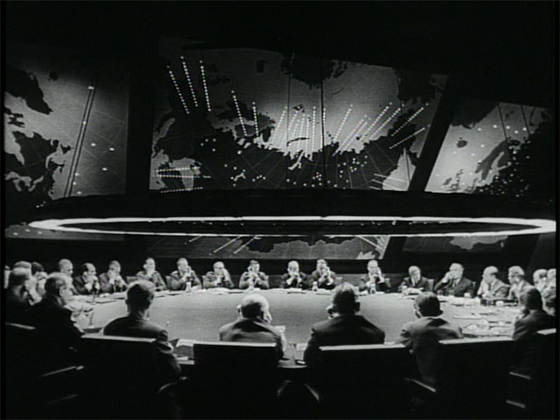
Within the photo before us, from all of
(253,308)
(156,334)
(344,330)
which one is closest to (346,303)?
(344,330)

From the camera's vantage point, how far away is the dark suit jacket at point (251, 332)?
261 cm

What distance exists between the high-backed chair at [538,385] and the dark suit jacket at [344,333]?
82 cm

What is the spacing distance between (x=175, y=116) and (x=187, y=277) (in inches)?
91.2

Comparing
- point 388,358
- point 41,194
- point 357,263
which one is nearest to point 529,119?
point 357,263

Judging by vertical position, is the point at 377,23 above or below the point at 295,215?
above

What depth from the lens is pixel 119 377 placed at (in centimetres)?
253

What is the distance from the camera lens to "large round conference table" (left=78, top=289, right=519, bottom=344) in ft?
10.5

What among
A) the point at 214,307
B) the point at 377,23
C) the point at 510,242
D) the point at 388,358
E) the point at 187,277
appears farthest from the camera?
the point at 510,242

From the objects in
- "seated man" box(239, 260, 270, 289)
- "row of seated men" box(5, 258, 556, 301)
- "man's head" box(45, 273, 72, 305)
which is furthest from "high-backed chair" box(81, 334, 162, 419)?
"seated man" box(239, 260, 270, 289)

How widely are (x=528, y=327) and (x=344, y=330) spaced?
1.24m

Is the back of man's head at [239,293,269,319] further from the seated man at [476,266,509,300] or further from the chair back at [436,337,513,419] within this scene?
the seated man at [476,266,509,300]

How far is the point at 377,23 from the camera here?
3.78 meters

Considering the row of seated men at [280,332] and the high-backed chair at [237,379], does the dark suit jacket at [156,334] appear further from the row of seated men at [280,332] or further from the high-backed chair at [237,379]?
the high-backed chair at [237,379]

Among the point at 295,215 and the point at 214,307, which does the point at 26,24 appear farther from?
the point at 295,215
